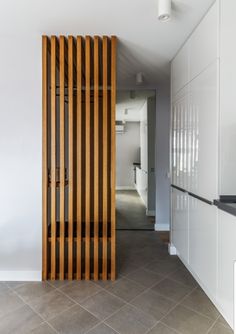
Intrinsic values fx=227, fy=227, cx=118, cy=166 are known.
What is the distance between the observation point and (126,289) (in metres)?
2.34

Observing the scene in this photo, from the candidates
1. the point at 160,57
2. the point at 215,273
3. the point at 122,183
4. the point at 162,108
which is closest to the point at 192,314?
the point at 215,273

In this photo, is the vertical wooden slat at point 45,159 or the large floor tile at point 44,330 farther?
the vertical wooden slat at point 45,159

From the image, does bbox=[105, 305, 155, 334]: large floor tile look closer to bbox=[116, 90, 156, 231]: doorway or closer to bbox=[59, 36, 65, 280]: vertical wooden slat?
bbox=[59, 36, 65, 280]: vertical wooden slat

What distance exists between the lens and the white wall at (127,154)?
9.20m

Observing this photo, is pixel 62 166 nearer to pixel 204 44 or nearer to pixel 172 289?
pixel 172 289

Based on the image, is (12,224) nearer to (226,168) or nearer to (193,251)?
(193,251)

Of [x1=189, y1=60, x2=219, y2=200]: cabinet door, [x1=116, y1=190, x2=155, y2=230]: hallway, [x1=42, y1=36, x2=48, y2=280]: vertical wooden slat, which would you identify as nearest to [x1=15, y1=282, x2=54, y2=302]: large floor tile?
[x1=42, y1=36, x2=48, y2=280]: vertical wooden slat

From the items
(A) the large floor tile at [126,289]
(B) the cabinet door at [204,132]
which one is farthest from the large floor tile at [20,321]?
(B) the cabinet door at [204,132]

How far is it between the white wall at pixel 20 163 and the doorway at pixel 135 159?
2.21 meters

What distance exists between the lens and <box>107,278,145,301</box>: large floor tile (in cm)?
224

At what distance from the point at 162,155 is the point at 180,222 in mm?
1795

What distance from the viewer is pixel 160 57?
301cm

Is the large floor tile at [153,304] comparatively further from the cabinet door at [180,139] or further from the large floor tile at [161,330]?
the cabinet door at [180,139]

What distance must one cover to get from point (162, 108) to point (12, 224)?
10.5ft
